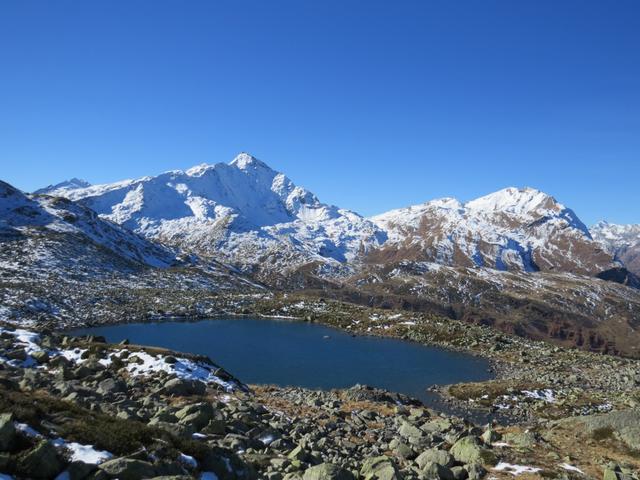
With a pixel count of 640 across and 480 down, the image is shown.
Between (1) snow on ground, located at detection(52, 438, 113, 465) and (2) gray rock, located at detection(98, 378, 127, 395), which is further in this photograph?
(2) gray rock, located at detection(98, 378, 127, 395)

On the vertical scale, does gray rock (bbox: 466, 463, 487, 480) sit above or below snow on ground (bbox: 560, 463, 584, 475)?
below

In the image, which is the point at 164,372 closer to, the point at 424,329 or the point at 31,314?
the point at 31,314

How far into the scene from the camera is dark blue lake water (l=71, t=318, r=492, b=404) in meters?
67.8

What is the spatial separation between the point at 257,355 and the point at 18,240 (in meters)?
120

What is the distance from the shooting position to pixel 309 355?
84.2 m

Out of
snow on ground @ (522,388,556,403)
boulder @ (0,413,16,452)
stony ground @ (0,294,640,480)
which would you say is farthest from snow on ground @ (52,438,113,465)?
snow on ground @ (522,388,556,403)

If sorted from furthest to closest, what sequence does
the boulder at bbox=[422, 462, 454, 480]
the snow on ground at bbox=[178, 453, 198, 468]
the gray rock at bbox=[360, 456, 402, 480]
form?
the boulder at bbox=[422, 462, 454, 480]
the gray rock at bbox=[360, 456, 402, 480]
the snow on ground at bbox=[178, 453, 198, 468]

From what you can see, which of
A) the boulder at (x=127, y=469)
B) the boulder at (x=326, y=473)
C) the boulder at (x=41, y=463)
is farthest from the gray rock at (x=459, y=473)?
the boulder at (x=41, y=463)

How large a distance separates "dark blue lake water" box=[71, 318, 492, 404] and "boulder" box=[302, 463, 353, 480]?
43.2 meters

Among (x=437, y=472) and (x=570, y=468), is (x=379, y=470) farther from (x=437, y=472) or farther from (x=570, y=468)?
(x=570, y=468)

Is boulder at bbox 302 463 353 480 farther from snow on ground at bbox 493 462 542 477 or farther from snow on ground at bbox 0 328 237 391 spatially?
snow on ground at bbox 0 328 237 391

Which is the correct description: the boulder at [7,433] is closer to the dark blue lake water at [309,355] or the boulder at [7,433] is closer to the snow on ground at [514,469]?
the snow on ground at [514,469]

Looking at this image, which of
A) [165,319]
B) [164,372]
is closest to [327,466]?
[164,372]

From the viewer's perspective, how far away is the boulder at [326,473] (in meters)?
18.7
